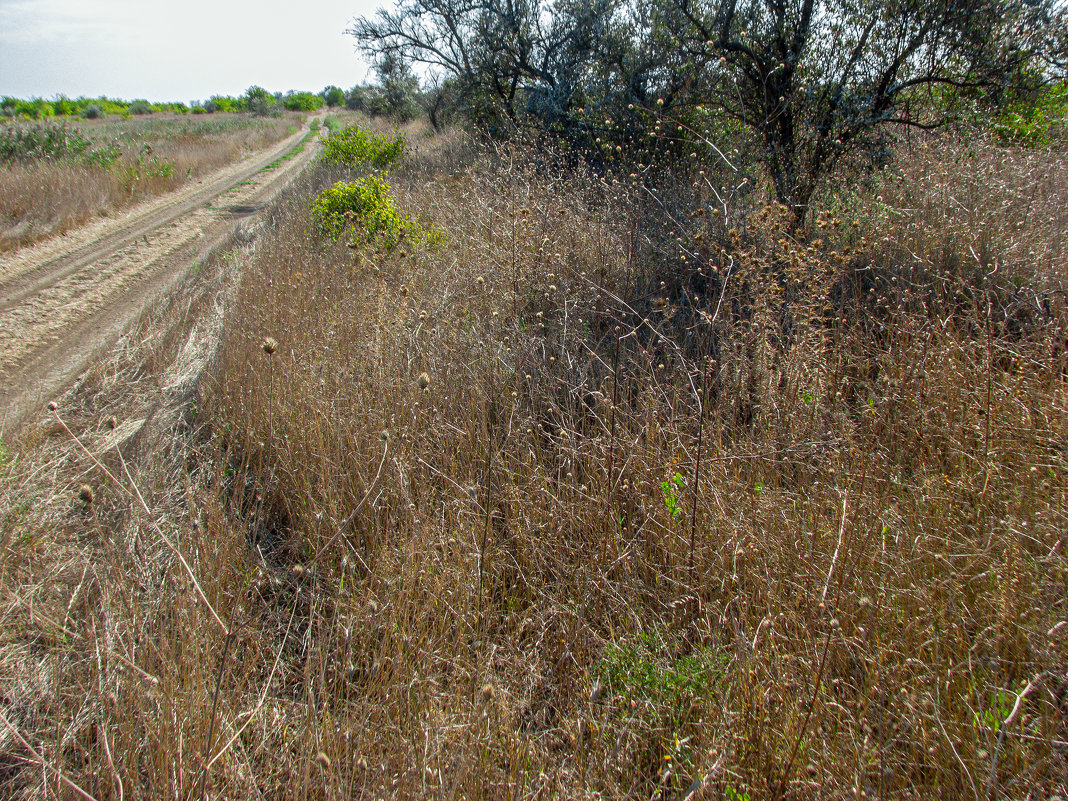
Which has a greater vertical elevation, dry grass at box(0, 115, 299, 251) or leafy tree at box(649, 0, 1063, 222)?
leafy tree at box(649, 0, 1063, 222)

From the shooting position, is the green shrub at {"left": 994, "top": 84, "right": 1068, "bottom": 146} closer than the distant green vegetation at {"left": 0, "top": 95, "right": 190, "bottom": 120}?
Yes

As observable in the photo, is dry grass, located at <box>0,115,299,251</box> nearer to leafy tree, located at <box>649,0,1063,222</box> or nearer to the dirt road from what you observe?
the dirt road

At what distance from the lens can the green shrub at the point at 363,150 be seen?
12.4 m

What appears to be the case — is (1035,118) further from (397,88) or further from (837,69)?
(397,88)

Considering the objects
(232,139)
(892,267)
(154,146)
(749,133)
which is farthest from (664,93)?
(232,139)

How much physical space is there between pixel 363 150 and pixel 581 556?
1189cm

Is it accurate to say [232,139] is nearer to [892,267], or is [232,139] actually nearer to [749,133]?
[749,133]

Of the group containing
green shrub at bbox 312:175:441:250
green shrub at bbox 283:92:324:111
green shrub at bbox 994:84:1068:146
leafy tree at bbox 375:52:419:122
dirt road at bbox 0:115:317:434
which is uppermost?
green shrub at bbox 283:92:324:111

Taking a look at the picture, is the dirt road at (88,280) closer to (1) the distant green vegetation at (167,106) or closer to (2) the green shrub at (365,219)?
(2) the green shrub at (365,219)

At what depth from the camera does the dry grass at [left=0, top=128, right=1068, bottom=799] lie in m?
1.86

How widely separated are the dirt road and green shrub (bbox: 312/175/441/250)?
8.91ft

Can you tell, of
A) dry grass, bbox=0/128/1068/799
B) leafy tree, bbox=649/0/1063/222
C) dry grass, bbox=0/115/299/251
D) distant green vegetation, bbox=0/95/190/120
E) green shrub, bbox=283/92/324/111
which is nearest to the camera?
dry grass, bbox=0/128/1068/799

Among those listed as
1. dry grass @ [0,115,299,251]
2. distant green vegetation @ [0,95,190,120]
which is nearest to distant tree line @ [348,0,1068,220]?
dry grass @ [0,115,299,251]

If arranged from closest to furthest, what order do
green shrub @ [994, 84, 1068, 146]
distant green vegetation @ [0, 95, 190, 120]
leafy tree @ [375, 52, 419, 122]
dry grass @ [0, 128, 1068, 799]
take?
dry grass @ [0, 128, 1068, 799]
green shrub @ [994, 84, 1068, 146]
leafy tree @ [375, 52, 419, 122]
distant green vegetation @ [0, 95, 190, 120]
